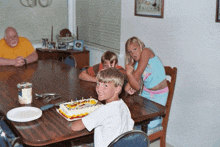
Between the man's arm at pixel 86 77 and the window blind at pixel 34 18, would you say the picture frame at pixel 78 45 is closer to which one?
the window blind at pixel 34 18

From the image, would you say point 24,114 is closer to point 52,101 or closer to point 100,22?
point 52,101

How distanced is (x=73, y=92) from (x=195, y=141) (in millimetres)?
1503

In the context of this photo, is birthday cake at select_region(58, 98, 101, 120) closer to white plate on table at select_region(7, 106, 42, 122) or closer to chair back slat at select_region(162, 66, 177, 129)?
white plate on table at select_region(7, 106, 42, 122)

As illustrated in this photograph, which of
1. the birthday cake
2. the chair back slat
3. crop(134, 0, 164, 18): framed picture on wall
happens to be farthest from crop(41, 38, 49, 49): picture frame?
the birthday cake

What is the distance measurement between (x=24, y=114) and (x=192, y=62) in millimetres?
1812

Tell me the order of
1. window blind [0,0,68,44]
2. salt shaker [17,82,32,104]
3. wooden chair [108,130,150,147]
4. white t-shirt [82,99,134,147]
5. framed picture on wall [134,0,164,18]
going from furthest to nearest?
window blind [0,0,68,44]
framed picture on wall [134,0,164,18]
salt shaker [17,82,32,104]
white t-shirt [82,99,134,147]
wooden chair [108,130,150,147]

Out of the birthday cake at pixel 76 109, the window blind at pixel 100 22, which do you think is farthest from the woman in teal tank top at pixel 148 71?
the window blind at pixel 100 22

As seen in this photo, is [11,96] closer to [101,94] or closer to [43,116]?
[43,116]

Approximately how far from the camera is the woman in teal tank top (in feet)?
8.61

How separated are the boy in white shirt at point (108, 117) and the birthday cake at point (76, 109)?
0.16 meters

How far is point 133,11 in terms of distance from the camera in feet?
12.1

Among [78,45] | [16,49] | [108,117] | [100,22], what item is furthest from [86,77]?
[78,45]

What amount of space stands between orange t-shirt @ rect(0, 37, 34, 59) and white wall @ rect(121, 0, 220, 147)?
1690 mm

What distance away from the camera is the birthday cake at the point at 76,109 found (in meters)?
1.90
